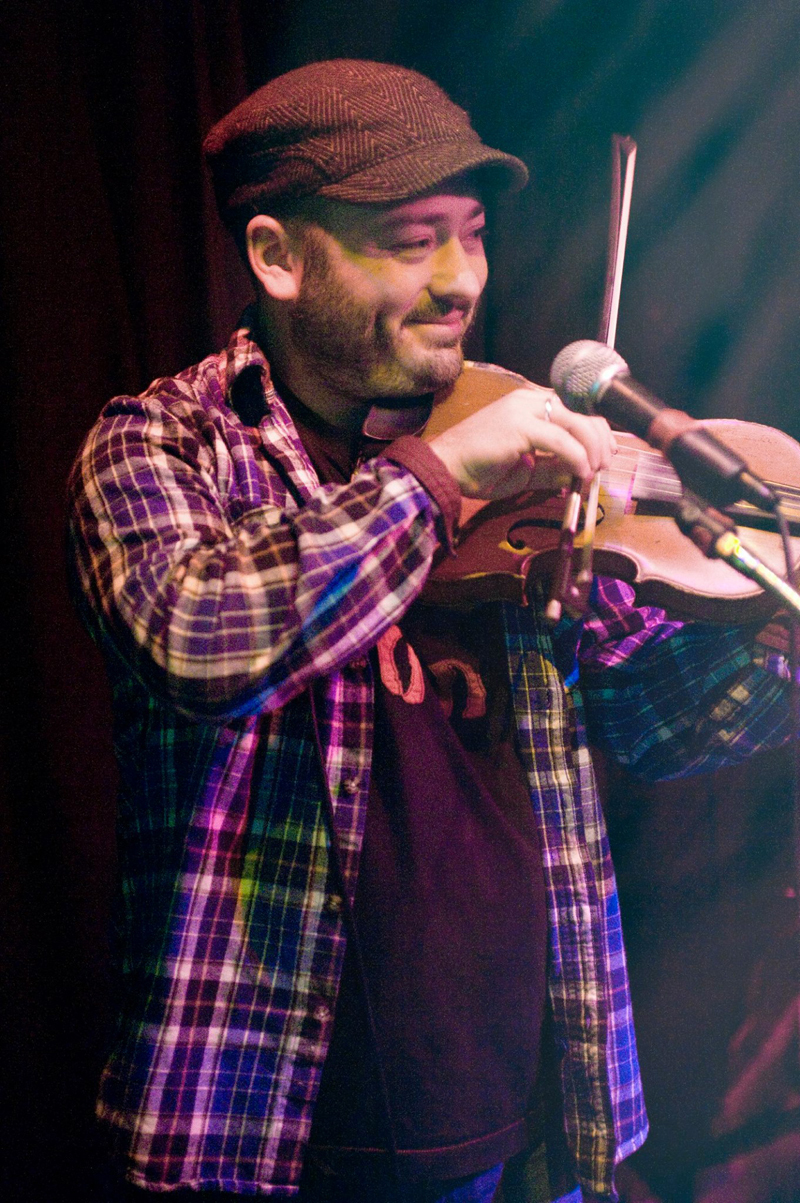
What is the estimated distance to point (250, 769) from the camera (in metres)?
1.04

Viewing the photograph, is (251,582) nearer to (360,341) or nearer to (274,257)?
(360,341)

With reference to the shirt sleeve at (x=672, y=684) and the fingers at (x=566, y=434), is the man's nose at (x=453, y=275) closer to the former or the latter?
the fingers at (x=566, y=434)

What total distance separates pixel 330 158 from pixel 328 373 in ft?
0.92

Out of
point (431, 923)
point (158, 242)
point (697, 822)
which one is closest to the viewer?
point (431, 923)

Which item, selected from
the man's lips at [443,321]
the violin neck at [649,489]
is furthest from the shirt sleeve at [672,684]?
the man's lips at [443,321]

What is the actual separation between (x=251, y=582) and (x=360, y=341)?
18.3 inches

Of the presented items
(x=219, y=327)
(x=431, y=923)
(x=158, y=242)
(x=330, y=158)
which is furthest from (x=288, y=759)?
(x=158, y=242)

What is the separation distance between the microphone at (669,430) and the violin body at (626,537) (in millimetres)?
187

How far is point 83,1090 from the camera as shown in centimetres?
168

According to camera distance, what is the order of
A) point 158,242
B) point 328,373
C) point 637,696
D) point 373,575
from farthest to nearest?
point 158,242
point 637,696
point 328,373
point 373,575

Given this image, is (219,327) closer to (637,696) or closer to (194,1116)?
(637,696)

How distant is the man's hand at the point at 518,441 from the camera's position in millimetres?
870

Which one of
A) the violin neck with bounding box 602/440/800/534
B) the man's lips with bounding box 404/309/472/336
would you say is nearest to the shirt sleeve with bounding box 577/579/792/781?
the violin neck with bounding box 602/440/800/534

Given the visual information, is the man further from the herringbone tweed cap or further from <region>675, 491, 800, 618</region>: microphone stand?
<region>675, 491, 800, 618</region>: microphone stand
